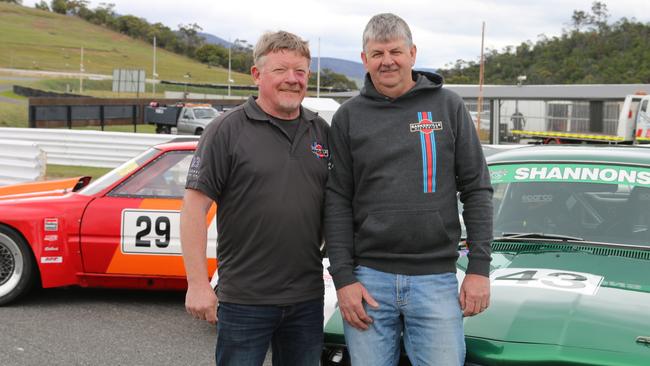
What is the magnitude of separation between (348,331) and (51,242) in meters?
3.86

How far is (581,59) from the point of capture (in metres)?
74.3

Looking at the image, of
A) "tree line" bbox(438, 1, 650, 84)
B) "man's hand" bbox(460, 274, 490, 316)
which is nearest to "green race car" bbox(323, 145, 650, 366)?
"man's hand" bbox(460, 274, 490, 316)

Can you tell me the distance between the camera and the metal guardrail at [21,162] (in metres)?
13.3

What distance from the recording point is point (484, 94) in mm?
46062

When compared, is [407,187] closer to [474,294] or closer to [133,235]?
[474,294]

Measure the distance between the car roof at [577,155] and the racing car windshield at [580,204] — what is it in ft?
0.19

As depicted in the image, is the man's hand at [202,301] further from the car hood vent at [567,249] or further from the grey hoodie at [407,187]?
the car hood vent at [567,249]

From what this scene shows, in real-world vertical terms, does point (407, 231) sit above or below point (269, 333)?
above

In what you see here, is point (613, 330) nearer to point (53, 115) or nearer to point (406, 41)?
point (406, 41)

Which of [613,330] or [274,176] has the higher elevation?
[274,176]

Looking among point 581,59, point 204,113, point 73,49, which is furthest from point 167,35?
point 204,113

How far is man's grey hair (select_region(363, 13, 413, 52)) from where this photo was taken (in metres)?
2.79

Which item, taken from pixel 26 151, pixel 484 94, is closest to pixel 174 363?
pixel 26 151

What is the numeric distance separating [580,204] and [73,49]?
431 ft
